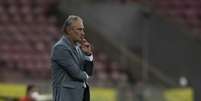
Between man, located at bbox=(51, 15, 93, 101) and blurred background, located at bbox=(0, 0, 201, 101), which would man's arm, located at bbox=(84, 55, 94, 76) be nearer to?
man, located at bbox=(51, 15, 93, 101)

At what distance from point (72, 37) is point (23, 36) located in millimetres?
13150

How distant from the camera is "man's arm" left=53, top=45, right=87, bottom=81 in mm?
7066

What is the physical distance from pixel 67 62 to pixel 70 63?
0.03m

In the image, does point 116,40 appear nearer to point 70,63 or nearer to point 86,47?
point 86,47

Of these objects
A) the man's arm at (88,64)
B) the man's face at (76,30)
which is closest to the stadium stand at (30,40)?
the man's arm at (88,64)

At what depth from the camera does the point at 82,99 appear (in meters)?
7.17

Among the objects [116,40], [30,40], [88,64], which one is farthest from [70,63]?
[30,40]

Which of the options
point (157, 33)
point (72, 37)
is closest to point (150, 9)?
point (157, 33)

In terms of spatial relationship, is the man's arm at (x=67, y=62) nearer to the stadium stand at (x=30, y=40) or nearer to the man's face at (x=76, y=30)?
the man's face at (x=76, y=30)

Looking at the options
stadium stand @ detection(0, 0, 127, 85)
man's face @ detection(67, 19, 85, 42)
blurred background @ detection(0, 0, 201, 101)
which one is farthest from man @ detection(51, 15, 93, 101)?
stadium stand @ detection(0, 0, 127, 85)

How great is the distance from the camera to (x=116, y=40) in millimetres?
18953

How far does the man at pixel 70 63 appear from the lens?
7.09 meters

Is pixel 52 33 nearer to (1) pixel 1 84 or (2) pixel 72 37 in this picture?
(1) pixel 1 84

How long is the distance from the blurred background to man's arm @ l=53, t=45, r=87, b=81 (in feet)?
31.2
